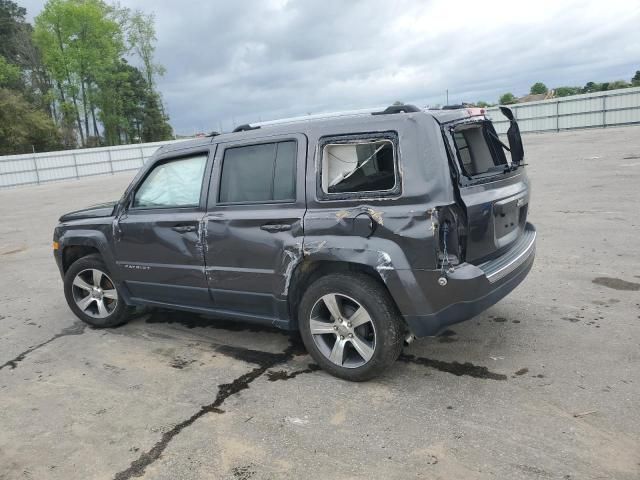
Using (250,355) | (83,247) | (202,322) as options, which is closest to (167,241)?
(202,322)

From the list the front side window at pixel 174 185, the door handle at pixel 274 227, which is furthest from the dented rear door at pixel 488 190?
the front side window at pixel 174 185

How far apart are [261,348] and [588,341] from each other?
8.41 ft

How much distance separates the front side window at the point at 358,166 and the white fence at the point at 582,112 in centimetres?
2448

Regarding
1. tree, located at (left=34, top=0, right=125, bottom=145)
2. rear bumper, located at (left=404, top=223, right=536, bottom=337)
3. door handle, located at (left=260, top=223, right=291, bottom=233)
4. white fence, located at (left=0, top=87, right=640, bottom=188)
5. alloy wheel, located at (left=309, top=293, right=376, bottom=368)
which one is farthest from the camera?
tree, located at (left=34, top=0, right=125, bottom=145)

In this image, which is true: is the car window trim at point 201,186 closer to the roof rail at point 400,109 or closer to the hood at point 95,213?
the hood at point 95,213

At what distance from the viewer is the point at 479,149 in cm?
399

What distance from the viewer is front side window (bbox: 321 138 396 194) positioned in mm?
3375

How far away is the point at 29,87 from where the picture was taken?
59.7 meters

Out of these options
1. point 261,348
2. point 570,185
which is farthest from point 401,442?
point 570,185

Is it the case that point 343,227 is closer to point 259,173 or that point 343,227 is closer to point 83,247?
point 259,173

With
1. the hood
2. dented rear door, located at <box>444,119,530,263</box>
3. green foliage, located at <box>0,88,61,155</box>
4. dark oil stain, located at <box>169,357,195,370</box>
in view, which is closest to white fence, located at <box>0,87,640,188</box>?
green foliage, located at <box>0,88,61,155</box>

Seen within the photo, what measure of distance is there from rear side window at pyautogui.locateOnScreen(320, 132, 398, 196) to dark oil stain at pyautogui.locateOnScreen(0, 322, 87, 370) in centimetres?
311

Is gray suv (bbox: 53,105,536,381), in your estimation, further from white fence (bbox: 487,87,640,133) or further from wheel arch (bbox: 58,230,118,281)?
white fence (bbox: 487,87,640,133)

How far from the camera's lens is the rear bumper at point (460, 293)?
3.15 meters
